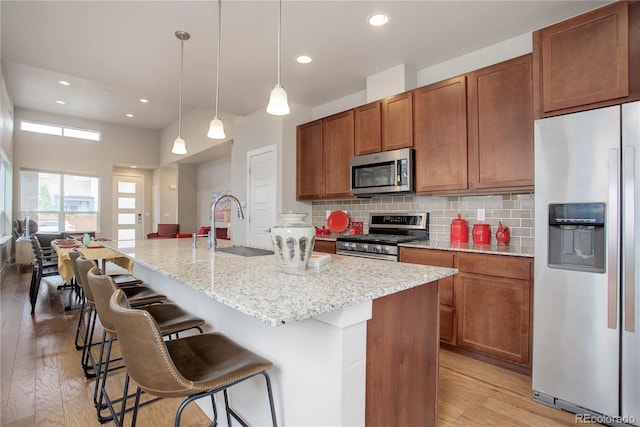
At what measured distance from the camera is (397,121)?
3287 millimetres

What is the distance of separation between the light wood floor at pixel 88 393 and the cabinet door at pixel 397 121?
1.98m

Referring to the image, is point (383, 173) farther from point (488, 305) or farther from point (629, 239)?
point (629, 239)

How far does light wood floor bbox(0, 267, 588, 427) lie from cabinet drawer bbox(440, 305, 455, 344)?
0.46 feet

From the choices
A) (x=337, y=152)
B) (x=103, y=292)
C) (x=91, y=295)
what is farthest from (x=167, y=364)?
(x=337, y=152)

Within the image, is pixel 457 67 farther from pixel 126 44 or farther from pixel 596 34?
pixel 126 44

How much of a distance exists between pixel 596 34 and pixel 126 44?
3565 millimetres

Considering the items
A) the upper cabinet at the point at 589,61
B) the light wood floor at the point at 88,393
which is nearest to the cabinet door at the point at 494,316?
the light wood floor at the point at 88,393

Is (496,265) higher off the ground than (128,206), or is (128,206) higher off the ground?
(128,206)

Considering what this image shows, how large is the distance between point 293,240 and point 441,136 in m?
2.17

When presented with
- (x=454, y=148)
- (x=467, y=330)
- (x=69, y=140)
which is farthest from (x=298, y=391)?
(x=69, y=140)

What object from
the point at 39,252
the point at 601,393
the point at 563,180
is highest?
the point at 563,180

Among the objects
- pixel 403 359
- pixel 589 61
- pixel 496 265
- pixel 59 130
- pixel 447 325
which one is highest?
pixel 59 130

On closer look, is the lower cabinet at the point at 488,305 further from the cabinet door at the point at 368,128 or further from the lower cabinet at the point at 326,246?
the cabinet door at the point at 368,128

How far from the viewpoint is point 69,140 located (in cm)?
755
